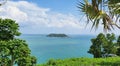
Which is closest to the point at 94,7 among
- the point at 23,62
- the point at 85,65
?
the point at 85,65

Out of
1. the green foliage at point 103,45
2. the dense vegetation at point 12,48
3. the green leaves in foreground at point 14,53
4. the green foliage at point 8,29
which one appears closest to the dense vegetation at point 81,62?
the dense vegetation at point 12,48

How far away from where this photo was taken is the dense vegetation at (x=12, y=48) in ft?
89.8

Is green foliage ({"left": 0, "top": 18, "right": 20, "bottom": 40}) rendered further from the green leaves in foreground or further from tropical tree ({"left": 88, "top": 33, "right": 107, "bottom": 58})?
tropical tree ({"left": 88, "top": 33, "right": 107, "bottom": 58})

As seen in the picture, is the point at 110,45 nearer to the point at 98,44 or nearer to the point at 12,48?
the point at 98,44

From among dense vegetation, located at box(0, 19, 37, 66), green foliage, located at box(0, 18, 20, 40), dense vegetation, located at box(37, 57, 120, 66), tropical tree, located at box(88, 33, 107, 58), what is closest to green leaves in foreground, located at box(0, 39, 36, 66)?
dense vegetation, located at box(0, 19, 37, 66)

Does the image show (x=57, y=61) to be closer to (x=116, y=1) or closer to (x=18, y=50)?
(x=18, y=50)

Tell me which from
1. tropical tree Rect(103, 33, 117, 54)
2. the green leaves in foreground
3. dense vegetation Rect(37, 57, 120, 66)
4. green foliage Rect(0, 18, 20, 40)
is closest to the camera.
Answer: dense vegetation Rect(37, 57, 120, 66)

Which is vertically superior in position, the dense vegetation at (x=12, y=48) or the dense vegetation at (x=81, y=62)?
the dense vegetation at (x=12, y=48)

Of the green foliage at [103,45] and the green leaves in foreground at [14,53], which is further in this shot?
the green foliage at [103,45]

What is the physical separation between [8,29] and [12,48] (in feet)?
6.78

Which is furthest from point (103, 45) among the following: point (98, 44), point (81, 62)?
point (81, 62)

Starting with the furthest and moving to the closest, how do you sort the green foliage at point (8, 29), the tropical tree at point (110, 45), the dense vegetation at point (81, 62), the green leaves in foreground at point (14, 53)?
1. the tropical tree at point (110, 45)
2. the green foliage at point (8, 29)
3. the green leaves in foreground at point (14, 53)
4. the dense vegetation at point (81, 62)

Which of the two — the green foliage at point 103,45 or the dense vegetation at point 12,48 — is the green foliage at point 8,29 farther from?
the green foliage at point 103,45

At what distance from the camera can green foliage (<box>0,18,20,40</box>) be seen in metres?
28.9
